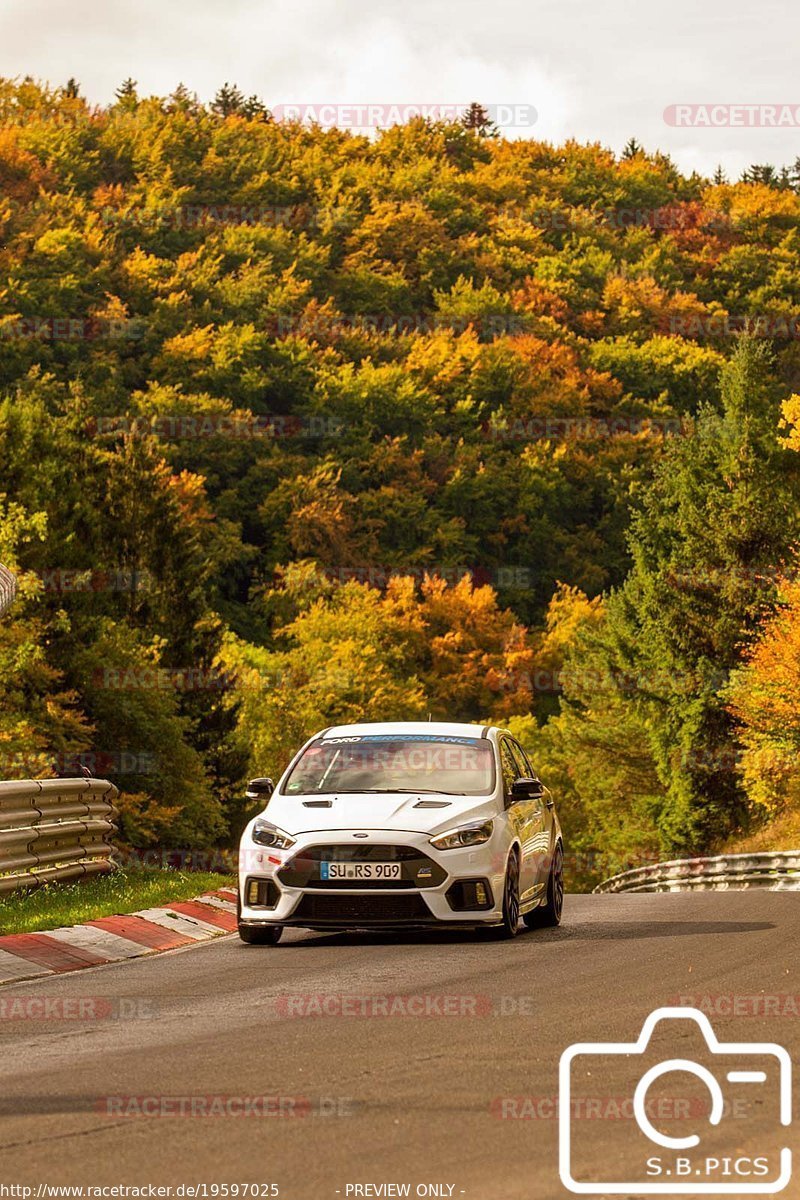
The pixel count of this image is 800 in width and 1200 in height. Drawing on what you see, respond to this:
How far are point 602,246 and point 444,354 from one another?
19.7 metres

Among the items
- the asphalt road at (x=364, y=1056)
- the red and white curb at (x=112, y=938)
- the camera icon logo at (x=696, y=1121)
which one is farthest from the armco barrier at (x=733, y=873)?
the camera icon logo at (x=696, y=1121)

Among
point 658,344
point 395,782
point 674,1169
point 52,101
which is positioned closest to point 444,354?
point 658,344

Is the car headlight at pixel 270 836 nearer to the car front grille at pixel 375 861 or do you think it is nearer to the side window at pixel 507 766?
the car front grille at pixel 375 861

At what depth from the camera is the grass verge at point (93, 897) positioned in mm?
14766

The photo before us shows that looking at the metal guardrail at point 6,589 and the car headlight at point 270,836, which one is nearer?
the car headlight at point 270,836

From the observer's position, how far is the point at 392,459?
358 ft

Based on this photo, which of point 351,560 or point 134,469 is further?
point 351,560

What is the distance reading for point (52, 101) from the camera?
5871 inches

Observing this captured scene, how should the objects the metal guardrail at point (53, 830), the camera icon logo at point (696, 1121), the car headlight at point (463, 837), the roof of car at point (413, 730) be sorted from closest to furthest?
the camera icon logo at point (696, 1121)
the car headlight at point (463, 837)
the metal guardrail at point (53, 830)
the roof of car at point (413, 730)

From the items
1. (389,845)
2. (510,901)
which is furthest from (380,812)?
(510,901)

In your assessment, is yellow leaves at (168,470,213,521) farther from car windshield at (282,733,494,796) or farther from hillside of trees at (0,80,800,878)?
car windshield at (282,733,494,796)

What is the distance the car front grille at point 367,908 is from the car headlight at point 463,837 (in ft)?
1.39

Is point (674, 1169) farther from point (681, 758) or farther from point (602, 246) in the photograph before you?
point (602, 246)

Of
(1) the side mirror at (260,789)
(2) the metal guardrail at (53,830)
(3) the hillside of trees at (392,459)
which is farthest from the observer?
(3) the hillside of trees at (392,459)
